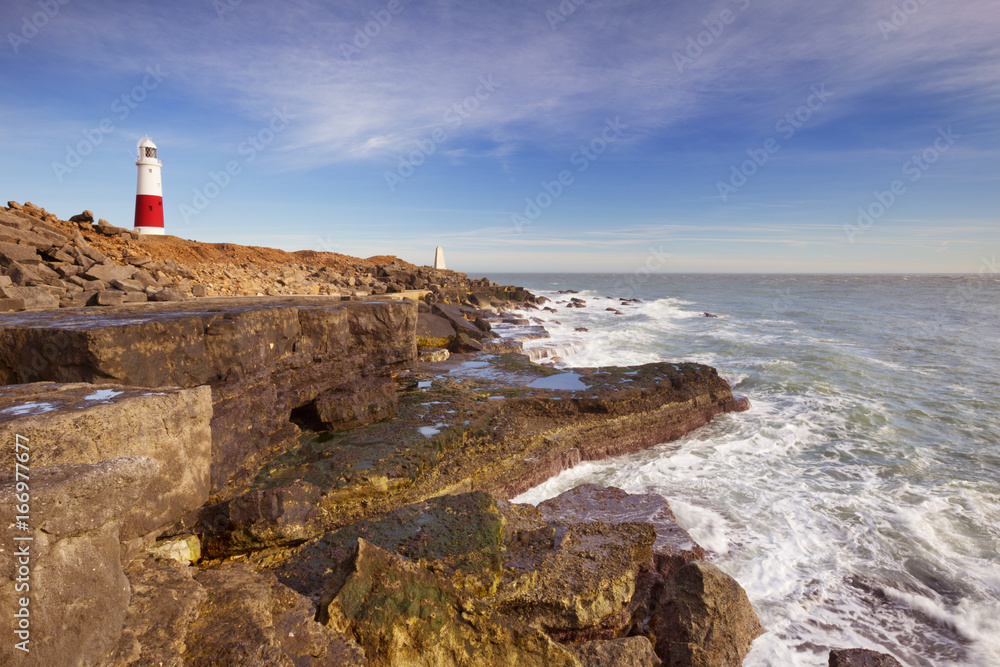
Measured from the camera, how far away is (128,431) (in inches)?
98.4

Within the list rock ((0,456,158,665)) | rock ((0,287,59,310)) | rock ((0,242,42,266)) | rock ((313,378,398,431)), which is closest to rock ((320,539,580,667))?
rock ((0,456,158,665))

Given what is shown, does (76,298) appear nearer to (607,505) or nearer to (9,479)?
(9,479)

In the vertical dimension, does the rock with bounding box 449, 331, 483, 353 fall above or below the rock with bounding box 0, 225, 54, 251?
below

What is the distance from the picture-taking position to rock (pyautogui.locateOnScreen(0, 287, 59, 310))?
19.4 ft

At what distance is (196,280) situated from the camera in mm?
12914

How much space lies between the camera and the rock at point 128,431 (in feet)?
7.14

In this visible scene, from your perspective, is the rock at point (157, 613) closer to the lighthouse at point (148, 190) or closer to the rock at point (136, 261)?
the rock at point (136, 261)

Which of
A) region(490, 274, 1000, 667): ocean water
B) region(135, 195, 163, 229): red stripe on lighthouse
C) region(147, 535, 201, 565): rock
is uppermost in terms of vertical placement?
region(135, 195, 163, 229): red stripe on lighthouse

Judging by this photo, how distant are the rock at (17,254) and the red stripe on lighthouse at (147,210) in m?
17.2

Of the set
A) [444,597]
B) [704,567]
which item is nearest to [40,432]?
[444,597]

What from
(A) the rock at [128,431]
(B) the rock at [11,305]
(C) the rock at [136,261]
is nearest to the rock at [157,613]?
(A) the rock at [128,431]

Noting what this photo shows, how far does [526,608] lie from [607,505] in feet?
6.37

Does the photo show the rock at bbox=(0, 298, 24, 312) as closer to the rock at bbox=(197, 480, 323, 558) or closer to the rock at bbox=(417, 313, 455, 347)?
the rock at bbox=(197, 480, 323, 558)

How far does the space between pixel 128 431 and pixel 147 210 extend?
86.9 ft
